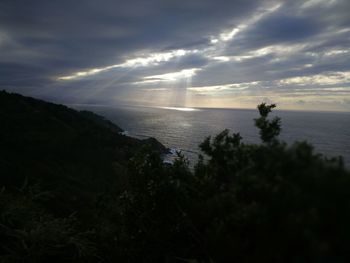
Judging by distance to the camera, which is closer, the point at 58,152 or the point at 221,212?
the point at 221,212

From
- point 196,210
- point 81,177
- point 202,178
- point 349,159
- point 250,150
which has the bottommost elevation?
point 81,177

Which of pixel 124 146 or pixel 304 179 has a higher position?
pixel 304 179

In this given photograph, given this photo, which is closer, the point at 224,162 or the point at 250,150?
the point at 250,150

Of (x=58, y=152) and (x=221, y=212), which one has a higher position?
(x=221, y=212)

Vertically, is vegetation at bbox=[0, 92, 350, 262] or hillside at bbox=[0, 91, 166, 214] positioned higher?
vegetation at bbox=[0, 92, 350, 262]

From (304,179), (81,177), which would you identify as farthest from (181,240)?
(81,177)

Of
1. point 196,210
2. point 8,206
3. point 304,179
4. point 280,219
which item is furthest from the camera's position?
point 8,206

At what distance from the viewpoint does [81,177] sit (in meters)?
49.9

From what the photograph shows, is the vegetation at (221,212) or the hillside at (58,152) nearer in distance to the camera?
the vegetation at (221,212)

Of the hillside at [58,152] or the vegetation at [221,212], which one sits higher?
the vegetation at [221,212]

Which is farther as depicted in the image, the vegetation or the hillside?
the hillside

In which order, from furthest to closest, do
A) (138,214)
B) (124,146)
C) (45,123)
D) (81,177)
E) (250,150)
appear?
1. (124,146)
2. (45,123)
3. (81,177)
4. (138,214)
5. (250,150)

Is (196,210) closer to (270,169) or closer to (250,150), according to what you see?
(250,150)

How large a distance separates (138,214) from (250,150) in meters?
5.11
